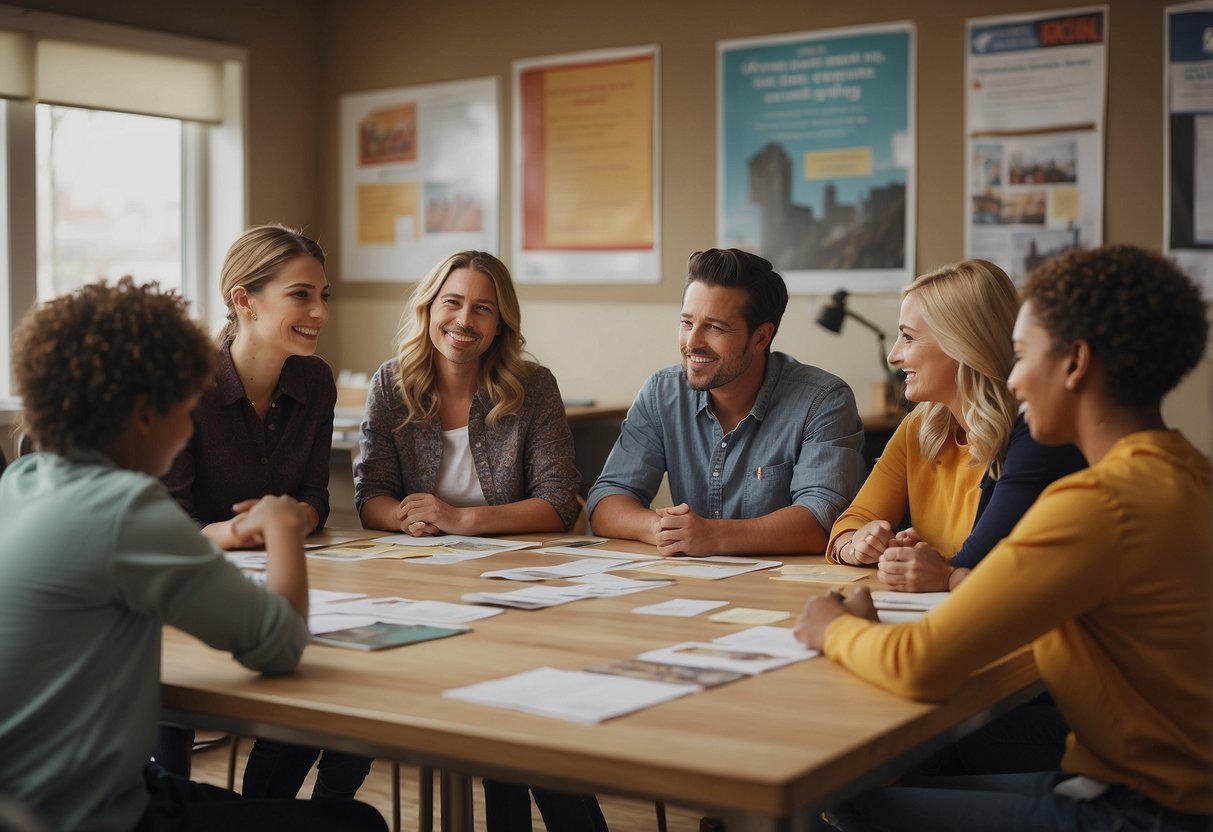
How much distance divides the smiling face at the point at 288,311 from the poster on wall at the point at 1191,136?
8.60 ft

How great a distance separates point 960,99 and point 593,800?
2.88m

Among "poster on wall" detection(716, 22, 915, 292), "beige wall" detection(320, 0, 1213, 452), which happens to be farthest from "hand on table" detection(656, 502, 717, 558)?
"poster on wall" detection(716, 22, 915, 292)

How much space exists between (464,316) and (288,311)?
0.37 meters

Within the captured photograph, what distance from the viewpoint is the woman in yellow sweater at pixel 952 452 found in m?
2.14

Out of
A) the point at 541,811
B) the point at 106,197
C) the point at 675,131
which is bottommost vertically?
the point at 541,811

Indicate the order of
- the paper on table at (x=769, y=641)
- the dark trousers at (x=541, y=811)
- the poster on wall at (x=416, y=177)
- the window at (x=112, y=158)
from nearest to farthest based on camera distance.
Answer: the paper on table at (x=769, y=641) → the dark trousers at (x=541, y=811) → the window at (x=112, y=158) → the poster on wall at (x=416, y=177)

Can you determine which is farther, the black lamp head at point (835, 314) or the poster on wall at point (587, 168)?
the poster on wall at point (587, 168)

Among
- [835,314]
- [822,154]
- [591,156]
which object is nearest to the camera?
[835,314]

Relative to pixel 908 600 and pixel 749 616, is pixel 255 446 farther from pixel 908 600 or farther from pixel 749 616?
pixel 908 600

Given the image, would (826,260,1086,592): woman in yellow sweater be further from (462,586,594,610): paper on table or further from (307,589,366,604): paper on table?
(307,589,366,604): paper on table

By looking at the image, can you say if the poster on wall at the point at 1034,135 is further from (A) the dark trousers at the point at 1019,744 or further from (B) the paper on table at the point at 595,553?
(A) the dark trousers at the point at 1019,744

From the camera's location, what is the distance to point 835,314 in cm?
453

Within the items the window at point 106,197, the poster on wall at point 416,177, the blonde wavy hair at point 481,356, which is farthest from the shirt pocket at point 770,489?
the poster on wall at point 416,177

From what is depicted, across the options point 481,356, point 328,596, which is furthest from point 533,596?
point 481,356
